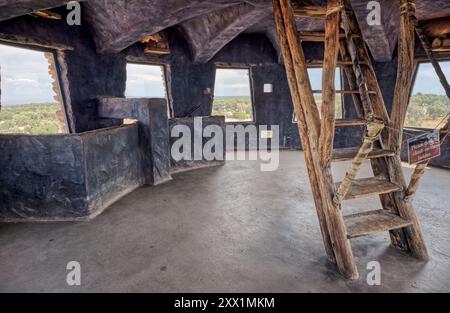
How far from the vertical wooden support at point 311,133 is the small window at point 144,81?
494 cm

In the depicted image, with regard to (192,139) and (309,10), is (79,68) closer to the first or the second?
(192,139)

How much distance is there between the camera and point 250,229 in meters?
3.29

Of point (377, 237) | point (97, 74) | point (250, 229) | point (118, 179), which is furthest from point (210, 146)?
point (377, 237)

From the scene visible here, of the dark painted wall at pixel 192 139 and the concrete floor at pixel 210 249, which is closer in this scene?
the concrete floor at pixel 210 249

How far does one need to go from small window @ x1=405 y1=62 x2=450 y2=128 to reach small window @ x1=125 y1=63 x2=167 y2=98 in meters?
7.25

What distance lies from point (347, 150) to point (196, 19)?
5943 millimetres

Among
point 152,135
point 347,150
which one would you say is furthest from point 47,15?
point 347,150

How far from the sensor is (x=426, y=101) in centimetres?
783

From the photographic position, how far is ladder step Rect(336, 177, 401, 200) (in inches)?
94.9

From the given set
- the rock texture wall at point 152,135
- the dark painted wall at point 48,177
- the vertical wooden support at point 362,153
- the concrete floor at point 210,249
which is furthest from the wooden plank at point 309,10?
the rock texture wall at point 152,135

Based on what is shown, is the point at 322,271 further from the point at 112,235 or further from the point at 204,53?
the point at 204,53

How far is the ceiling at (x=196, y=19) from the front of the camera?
492 cm

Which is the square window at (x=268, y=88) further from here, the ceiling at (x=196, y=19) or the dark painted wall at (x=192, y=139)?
the dark painted wall at (x=192, y=139)
